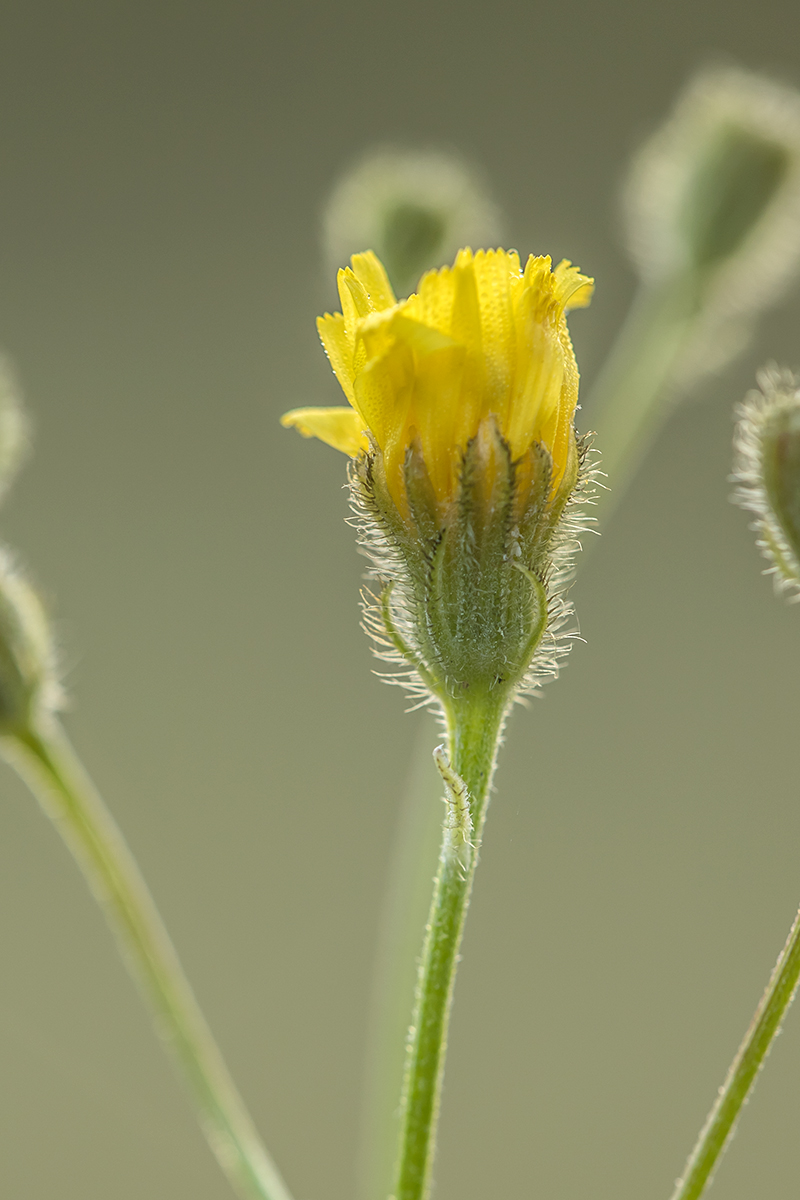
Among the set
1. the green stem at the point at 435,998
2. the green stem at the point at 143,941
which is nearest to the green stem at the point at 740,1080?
the green stem at the point at 435,998

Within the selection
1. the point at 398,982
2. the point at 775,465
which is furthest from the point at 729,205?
the point at 398,982

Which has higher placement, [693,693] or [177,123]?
[177,123]

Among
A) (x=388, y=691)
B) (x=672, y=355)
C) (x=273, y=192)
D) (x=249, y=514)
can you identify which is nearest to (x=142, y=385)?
(x=249, y=514)

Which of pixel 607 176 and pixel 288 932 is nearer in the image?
pixel 288 932

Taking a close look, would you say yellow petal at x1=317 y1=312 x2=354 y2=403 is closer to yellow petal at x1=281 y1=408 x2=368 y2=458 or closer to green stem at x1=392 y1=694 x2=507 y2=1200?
yellow petal at x1=281 y1=408 x2=368 y2=458

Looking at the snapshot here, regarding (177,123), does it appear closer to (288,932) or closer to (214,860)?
(214,860)

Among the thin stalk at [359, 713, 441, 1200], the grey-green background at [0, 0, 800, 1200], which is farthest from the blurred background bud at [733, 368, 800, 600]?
the grey-green background at [0, 0, 800, 1200]
